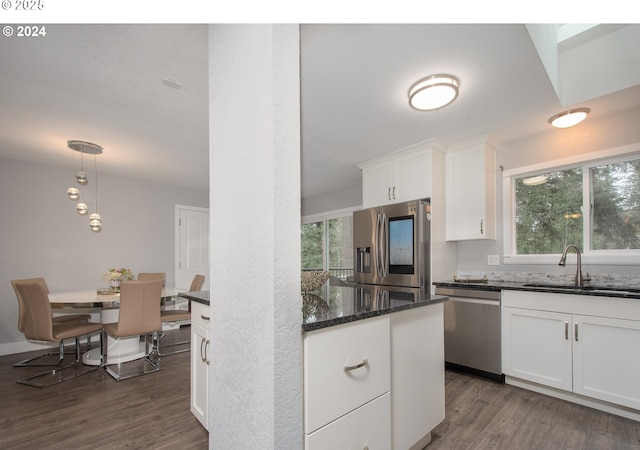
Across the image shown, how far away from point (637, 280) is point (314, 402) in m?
2.94

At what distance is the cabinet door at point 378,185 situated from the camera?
11.7 ft

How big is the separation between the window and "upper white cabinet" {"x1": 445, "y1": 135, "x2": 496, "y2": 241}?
206 centimetres

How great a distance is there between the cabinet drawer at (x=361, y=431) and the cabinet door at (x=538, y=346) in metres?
1.83

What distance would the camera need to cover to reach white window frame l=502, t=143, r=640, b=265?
253 centimetres

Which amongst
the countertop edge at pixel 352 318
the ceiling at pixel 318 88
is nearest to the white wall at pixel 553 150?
the ceiling at pixel 318 88

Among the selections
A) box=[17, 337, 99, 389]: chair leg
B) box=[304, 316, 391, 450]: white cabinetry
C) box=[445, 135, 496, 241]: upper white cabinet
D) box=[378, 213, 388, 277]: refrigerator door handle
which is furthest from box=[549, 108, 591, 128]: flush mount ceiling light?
box=[17, 337, 99, 389]: chair leg

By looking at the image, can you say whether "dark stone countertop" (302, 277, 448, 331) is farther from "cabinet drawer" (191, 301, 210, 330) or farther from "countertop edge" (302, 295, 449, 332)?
"cabinet drawer" (191, 301, 210, 330)

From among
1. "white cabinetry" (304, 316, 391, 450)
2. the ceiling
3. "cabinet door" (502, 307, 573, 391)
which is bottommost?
"cabinet door" (502, 307, 573, 391)

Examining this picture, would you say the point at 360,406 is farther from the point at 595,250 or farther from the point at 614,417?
the point at 595,250

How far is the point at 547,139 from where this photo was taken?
2967 millimetres

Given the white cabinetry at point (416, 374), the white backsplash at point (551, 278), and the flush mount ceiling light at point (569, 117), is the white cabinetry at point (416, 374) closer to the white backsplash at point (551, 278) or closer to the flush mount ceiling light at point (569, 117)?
the white backsplash at point (551, 278)

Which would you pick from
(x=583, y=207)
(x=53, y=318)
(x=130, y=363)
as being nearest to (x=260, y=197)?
(x=583, y=207)

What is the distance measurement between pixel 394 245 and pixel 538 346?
1517mm

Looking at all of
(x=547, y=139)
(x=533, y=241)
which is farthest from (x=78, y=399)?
(x=547, y=139)
